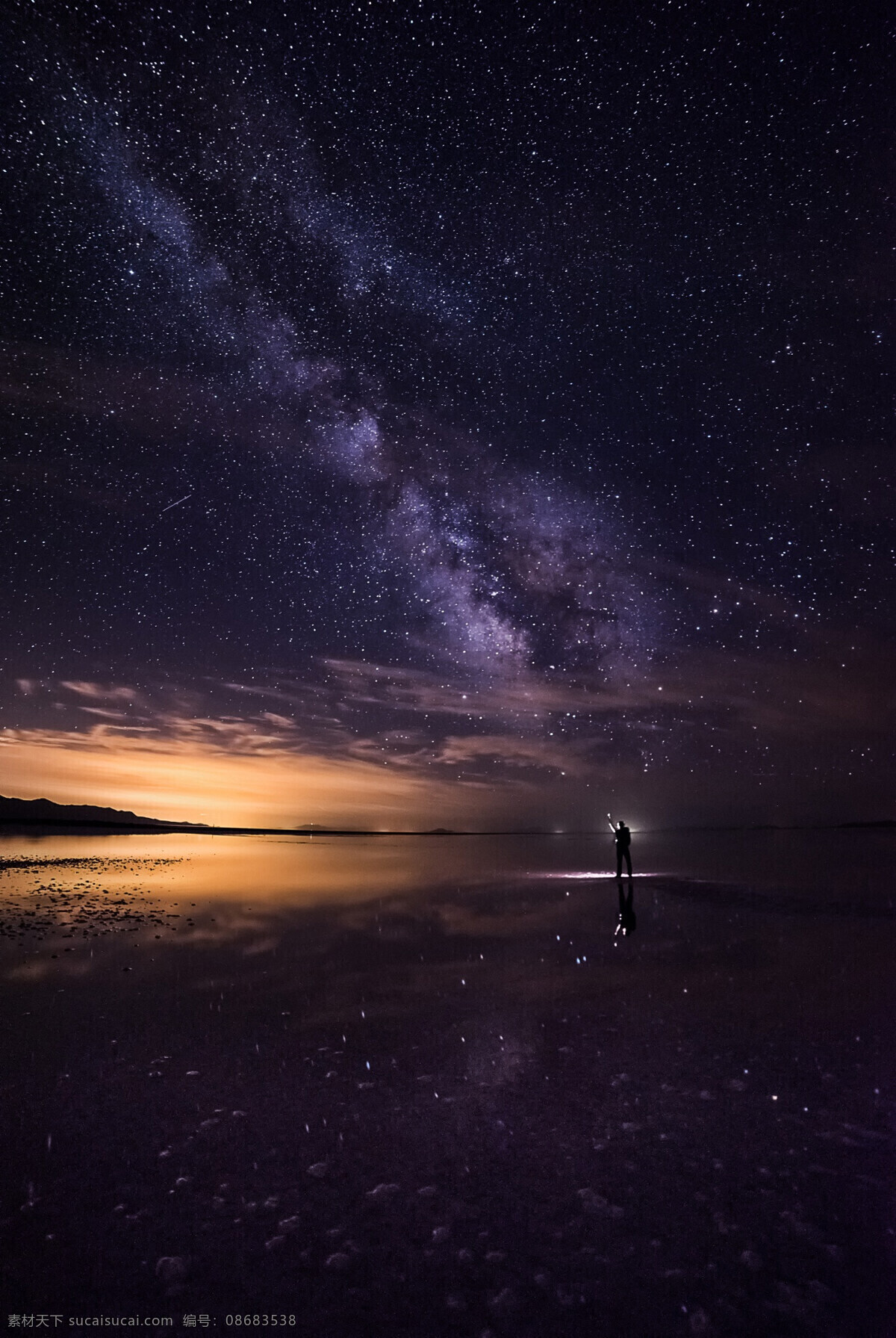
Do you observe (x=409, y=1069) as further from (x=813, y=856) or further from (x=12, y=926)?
(x=813, y=856)

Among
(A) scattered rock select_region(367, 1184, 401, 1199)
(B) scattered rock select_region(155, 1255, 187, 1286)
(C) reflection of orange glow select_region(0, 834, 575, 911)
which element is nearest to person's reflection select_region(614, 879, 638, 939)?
(C) reflection of orange glow select_region(0, 834, 575, 911)

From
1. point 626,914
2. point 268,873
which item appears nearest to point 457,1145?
point 626,914

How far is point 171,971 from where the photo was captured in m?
10.4

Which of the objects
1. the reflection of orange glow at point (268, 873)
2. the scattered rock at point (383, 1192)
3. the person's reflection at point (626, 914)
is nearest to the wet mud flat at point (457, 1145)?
the scattered rock at point (383, 1192)

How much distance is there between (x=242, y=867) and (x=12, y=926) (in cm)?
1779

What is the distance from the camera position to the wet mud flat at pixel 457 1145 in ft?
11.3

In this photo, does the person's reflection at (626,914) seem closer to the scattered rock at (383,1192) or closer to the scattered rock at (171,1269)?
the scattered rock at (383,1192)

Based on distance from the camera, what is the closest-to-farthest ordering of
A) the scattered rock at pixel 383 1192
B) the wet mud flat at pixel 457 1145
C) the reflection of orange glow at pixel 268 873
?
the wet mud flat at pixel 457 1145
the scattered rock at pixel 383 1192
the reflection of orange glow at pixel 268 873

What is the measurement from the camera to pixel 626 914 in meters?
16.0

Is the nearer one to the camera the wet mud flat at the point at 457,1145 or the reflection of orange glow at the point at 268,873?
the wet mud flat at the point at 457,1145

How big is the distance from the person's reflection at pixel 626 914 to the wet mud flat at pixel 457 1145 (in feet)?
9.64

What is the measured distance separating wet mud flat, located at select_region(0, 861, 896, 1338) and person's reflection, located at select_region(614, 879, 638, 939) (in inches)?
116

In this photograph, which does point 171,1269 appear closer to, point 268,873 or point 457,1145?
point 457,1145

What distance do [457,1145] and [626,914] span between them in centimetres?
1203
